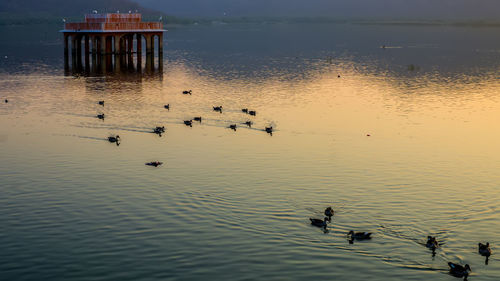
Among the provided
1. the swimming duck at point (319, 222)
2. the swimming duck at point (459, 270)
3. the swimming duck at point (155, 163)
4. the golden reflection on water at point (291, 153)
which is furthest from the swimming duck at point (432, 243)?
the swimming duck at point (155, 163)

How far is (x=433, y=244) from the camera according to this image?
31.9 metres

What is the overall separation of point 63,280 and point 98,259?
2424 millimetres

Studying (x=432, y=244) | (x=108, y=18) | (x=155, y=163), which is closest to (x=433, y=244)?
(x=432, y=244)

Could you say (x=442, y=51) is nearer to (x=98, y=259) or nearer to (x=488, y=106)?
(x=488, y=106)

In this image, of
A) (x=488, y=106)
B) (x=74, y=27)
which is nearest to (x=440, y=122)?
(x=488, y=106)

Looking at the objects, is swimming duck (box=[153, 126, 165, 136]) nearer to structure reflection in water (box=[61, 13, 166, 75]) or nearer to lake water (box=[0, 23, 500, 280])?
lake water (box=[0, 23, 500, 280])

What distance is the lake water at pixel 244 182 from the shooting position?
101ft

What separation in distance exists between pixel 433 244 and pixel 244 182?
49.8ft

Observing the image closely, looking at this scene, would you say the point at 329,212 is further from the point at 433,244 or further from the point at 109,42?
the point at 109,42

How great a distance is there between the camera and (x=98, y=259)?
30.5m

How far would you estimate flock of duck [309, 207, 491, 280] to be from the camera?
29.4 meters

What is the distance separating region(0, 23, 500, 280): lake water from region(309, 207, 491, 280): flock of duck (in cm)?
38

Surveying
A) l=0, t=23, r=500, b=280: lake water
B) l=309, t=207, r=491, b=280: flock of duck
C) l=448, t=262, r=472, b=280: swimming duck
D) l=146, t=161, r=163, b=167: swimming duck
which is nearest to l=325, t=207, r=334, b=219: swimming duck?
l=309, t=207, r=491, b=280: flock of duck

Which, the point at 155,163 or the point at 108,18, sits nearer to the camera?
the point at 155,163
